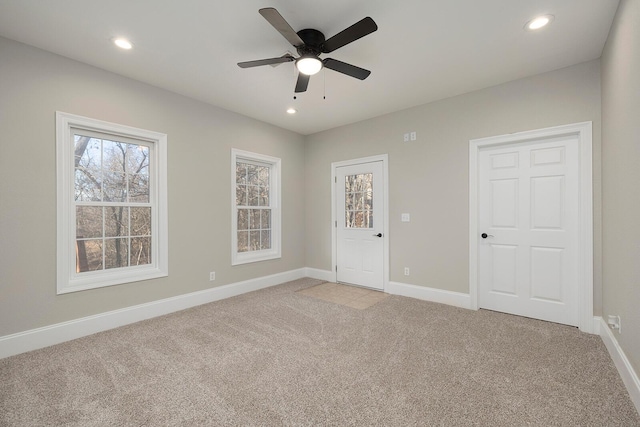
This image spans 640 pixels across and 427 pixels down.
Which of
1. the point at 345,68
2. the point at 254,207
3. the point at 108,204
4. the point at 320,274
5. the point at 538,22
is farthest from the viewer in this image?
the point at 320,274

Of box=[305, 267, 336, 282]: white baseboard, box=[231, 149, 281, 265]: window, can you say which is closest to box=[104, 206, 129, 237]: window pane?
box=[231, 149, 281, 265]: window

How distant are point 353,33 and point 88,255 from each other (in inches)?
132

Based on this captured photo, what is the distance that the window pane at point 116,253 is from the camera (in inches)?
122

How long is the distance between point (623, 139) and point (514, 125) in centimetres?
127

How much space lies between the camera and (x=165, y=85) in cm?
335

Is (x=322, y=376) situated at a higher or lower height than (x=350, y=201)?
lower

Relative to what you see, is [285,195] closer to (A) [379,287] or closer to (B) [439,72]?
(A) [379,287]

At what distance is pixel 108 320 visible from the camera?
2965 mm

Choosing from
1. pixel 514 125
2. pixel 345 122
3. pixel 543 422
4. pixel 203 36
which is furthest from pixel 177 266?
pixel 514 125

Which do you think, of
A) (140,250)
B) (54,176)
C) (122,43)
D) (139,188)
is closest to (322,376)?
(140,250)

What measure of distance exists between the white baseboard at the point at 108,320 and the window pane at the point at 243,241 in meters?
0.51

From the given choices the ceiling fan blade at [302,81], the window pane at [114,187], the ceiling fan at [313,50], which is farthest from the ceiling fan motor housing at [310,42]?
the window pane at [114,187]

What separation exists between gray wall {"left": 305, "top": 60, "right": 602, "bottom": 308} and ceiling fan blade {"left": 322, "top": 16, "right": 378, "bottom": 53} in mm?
2197

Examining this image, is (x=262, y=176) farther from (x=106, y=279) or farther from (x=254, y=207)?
(x=106, y=279)
